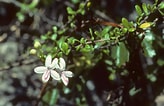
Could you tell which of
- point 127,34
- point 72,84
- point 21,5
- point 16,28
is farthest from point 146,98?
point 16,28

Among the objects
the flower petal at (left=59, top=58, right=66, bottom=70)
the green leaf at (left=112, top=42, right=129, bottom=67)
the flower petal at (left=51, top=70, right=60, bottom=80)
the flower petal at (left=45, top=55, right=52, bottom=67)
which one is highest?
the green leaf at (left=112, top=42, right=129, bottom=67)

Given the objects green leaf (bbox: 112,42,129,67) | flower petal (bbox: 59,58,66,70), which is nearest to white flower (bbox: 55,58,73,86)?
flower petal (bbox: 59,58,66,70)

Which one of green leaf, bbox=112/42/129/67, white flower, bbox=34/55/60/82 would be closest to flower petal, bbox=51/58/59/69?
white flower, bbox=34/55/60/82

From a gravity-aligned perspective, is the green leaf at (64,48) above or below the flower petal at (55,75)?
above

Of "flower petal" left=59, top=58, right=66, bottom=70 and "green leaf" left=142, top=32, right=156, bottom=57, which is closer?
"flower petal" left=59, top=58, right=66, bottom=70

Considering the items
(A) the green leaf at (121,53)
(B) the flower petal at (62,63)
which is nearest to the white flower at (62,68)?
(B) the flower petal at (62,63)

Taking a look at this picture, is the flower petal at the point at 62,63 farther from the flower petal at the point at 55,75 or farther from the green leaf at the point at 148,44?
the green leaf at the point at 148,44

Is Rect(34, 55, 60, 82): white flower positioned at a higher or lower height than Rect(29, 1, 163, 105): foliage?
lower

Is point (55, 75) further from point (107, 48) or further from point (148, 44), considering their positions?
point (148, 44)

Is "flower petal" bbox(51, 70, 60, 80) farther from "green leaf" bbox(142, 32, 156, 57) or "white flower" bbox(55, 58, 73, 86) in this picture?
"green leaf" bbox(142, 32, 156, 57)

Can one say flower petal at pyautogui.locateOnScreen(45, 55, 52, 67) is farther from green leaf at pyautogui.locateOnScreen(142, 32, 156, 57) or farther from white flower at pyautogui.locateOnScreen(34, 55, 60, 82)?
green leaf at pyautogui.locateOnScreen(142, 32, 156, 57)
